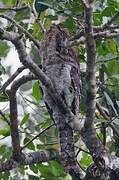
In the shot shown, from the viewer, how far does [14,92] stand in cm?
129

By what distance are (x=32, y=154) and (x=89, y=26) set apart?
1.89 ft

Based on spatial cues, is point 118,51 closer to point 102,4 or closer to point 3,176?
point 102,4

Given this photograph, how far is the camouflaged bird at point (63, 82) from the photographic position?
1.33 meters

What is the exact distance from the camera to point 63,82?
135 cm

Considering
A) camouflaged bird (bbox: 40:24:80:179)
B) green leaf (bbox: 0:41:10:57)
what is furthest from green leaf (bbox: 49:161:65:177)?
green leaf (bbox: 0:41:10:57)

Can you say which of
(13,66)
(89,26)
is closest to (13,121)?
(89,26)

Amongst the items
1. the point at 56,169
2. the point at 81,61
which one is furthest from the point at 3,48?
the point at 56,169

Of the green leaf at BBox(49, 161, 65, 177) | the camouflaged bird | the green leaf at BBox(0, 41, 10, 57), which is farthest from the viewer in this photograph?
the green leaf at BBox(0, 41, 10, 57)

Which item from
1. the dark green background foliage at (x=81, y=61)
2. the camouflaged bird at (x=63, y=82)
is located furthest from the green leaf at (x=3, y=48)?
the camouflaged bird at (x=63, y=82)

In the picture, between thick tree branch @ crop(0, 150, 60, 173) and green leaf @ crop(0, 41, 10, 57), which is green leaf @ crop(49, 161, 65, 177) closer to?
thick tree branch @ crop(0, 150, 60, 173)

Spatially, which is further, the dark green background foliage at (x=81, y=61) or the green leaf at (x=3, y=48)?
the green leaf at (x=3, y=48)

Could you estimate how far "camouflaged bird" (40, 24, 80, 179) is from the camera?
1330 millimetres

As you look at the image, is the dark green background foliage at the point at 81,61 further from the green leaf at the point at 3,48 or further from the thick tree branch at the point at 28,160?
the thick tree branch at the point at 28,160

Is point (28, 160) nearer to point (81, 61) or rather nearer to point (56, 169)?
point (56, 169)
